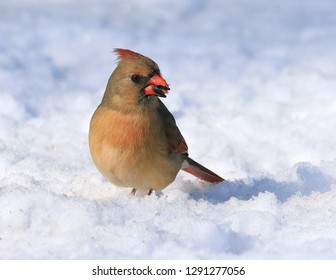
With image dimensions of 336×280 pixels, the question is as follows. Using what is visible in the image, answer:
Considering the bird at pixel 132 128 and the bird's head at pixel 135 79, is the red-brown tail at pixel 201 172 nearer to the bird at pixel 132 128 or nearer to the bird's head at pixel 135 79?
the bird at pixel 132 128

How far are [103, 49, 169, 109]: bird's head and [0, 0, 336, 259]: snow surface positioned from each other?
54 centimetres

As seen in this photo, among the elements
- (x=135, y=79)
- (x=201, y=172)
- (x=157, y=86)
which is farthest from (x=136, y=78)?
(x=201, y=172)

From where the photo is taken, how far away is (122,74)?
4.11m

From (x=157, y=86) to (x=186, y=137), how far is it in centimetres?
241

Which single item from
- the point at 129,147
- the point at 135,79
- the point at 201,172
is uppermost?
the point at 135,79

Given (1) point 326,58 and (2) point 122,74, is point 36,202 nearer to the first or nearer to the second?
(2) point 122,74

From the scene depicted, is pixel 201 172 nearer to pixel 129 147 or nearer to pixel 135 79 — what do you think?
pixel 129 147

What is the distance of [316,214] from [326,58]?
486 cm

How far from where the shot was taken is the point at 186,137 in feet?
21.0

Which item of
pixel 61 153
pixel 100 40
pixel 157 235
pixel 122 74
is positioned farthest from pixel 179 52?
pixel 157 235

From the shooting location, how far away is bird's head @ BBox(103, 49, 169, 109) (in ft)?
13.2

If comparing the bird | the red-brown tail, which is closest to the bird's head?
the bird

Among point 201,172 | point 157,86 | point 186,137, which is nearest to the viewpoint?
point 157,86

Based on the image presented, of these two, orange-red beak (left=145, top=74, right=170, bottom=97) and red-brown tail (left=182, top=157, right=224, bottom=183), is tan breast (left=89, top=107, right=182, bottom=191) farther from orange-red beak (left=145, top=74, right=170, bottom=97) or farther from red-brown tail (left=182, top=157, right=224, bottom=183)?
red-brown tail (left=182, top=157, right=224, bottom=183)
